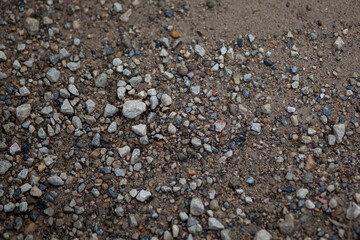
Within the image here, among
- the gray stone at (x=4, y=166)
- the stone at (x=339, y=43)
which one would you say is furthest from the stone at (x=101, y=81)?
the stone at (x=339, y=43)

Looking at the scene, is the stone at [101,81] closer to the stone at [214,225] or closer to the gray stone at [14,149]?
the gray stone at [14,149]

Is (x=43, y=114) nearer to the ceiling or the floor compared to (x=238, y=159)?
nearer to the floor

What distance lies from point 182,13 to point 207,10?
25cm

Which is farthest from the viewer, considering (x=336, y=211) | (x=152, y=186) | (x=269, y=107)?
(x=269, y=107)

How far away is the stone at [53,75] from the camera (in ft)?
9.77

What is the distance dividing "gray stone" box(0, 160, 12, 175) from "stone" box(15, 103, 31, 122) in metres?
0.39

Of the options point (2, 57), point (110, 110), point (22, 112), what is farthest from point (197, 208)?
point (2, 57)

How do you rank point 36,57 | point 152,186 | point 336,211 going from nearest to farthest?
1. point 336,211
2. point 152,186
3. point 36,57

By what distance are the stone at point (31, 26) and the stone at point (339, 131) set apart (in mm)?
2934

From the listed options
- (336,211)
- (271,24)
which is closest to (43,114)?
(271,24)

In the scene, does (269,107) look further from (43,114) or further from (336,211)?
(43,114)

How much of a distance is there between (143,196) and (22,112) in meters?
1.33

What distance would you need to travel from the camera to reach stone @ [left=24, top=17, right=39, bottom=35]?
3162 mm

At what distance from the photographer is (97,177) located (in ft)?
8.85
